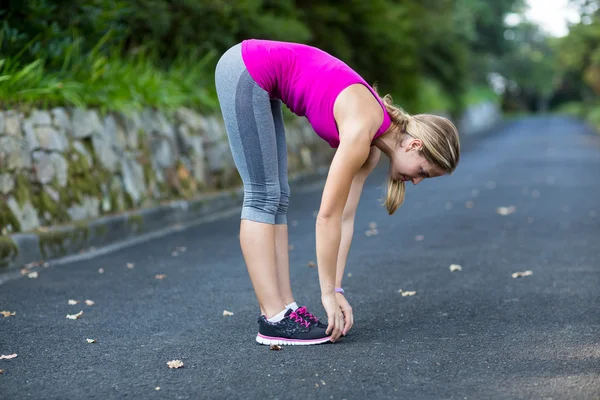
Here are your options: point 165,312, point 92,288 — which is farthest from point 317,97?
point 92,288

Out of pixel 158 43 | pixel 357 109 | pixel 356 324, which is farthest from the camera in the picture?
pixel 158 43

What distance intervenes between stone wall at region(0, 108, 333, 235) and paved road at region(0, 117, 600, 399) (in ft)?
2.40

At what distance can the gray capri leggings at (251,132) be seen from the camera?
3.71m

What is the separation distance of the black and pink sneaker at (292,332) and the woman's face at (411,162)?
2.73 feet

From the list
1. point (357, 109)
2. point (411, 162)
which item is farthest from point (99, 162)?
point (357, 109)

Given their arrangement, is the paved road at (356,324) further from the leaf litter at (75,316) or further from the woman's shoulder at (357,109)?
the woman's shoulder at (357,109)

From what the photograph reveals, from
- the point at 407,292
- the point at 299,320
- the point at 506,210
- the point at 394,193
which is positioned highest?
the point at 394,193

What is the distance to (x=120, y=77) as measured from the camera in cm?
930

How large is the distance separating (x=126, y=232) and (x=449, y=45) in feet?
66.1

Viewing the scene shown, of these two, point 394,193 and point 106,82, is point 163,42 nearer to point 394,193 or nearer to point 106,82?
point 106,82

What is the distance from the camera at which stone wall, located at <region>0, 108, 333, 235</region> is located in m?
6.79

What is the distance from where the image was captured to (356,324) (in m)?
4.32

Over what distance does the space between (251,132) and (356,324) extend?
1216mm

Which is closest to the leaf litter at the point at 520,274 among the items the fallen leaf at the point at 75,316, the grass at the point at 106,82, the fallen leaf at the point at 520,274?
the fallen leaf at the point at 520,274
